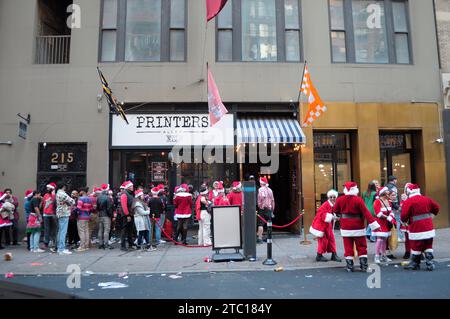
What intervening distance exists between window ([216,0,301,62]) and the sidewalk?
7.16 meters

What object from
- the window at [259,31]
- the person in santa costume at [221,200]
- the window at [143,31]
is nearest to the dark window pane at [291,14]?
the window at [259,31]

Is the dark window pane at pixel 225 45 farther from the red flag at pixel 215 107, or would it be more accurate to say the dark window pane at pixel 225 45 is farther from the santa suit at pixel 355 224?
the santa suit at pixel 355 224

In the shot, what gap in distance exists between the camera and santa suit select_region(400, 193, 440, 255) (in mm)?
7725

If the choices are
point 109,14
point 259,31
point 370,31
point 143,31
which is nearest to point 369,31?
point 370,31

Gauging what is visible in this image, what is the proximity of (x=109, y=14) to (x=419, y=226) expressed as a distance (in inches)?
499

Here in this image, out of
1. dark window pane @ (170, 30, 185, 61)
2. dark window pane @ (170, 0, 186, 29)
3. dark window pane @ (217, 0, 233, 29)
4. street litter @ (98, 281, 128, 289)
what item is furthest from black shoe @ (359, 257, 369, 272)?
dark window pane @ (170, 0, 186, 29)

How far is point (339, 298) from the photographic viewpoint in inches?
228

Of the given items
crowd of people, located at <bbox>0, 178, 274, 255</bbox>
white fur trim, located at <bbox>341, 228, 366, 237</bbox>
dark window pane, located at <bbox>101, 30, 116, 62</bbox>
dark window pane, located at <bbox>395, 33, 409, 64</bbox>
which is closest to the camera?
white fur trim, located at <bbox>341, 228, 366, 237</bbox>

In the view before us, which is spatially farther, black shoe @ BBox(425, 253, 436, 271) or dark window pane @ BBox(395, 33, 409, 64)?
dark window pane @ BBox(395, 33, 409, 64)

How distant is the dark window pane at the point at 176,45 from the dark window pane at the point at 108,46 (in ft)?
7.25

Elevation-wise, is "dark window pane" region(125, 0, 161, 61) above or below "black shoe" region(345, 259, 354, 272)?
above

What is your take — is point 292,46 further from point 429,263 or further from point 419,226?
point 429,263

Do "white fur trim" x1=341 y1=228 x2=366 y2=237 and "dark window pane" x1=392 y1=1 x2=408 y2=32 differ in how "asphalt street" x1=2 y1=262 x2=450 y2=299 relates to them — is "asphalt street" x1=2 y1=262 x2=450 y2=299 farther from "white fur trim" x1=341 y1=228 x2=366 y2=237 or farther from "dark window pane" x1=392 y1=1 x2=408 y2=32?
"dark window pane" x1=392 y1=1 x2=408 y2=32
